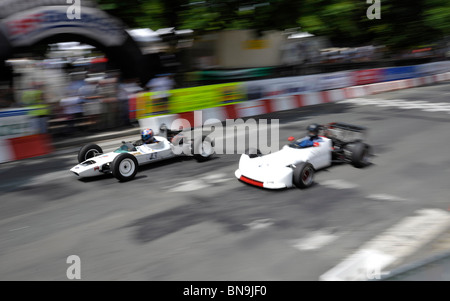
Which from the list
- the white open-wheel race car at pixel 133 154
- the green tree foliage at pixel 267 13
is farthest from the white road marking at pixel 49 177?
the green tree foliage at pixel 267 13

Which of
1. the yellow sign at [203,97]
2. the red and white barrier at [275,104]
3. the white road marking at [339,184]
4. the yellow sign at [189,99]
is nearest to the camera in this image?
the white road marking at [339,184]

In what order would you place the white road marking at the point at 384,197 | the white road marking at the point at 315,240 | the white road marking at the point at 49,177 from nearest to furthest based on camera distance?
the white road marking at the point at 315,240
the white road marking at the point at 384,197
the white road marking at the point at 49,177

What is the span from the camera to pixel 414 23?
2255 centimetres

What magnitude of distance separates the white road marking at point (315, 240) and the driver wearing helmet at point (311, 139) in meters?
2.54

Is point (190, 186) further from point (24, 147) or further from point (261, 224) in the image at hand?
point (24, 147)

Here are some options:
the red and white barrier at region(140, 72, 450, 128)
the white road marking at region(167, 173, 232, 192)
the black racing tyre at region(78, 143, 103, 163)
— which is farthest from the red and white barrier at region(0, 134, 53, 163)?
the white road marking at region(167, 173, 232, 192)

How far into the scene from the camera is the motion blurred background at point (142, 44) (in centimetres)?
1316

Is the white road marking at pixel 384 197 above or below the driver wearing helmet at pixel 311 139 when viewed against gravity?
below

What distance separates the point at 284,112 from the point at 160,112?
4824 millimetres

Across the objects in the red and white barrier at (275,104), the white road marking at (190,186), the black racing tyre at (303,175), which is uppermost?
the red and white barrier at (275,104)

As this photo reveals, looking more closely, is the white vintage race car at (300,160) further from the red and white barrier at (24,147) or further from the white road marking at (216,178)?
the red and white barrier at (24,147)

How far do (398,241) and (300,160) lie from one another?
2.65 metres
